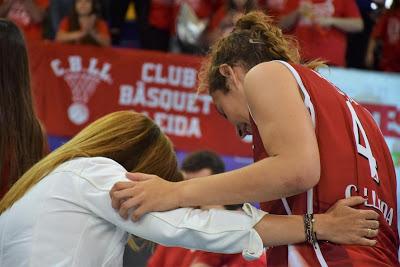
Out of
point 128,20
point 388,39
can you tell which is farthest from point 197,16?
point 388,39

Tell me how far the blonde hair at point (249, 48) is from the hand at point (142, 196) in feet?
1.32

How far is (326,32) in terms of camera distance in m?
6.97

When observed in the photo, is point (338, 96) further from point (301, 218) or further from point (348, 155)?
point (301, 218)

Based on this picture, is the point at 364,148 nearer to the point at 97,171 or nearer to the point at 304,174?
the point at 304,174

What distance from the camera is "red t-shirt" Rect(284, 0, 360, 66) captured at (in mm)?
6934

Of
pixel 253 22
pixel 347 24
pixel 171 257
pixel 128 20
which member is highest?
pixel 253 22

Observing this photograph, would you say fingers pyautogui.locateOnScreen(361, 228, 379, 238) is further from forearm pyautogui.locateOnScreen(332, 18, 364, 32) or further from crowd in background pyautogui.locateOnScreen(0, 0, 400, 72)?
forearm pyautogui.locateOnScreen(332, 18, 364, 32)

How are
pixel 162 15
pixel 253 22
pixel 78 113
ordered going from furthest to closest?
pixel 162 15
pixel 78 113
pixel 253 22

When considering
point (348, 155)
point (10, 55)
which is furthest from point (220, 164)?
point (348, 155)

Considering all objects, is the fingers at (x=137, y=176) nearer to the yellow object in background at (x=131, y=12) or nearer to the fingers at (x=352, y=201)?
the fingers at (x=352, y=201)

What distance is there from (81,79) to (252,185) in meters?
4.63

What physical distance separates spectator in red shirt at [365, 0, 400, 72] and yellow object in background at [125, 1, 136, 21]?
223 centimetres

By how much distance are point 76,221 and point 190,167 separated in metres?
2.70

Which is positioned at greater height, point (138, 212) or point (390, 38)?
point (138, 212)
